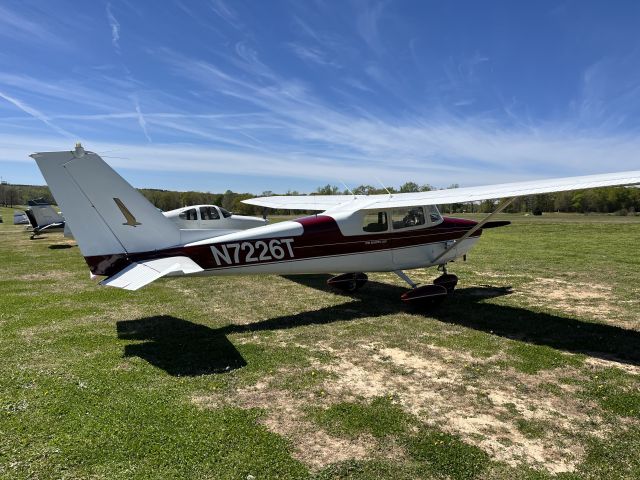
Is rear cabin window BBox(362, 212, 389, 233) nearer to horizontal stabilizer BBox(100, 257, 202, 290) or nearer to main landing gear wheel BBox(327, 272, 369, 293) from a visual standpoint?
main landing gear wheel BBox(327, 272, 369, 293)

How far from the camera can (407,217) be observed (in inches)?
358

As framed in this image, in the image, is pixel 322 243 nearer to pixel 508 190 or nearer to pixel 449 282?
pixel 449 282

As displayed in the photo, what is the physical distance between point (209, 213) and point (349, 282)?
7449 mm

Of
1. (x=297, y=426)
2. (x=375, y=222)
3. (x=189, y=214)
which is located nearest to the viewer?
(x=297, y=426)

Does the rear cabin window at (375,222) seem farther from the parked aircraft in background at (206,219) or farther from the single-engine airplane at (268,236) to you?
the parked aircraft in background at (206,219)

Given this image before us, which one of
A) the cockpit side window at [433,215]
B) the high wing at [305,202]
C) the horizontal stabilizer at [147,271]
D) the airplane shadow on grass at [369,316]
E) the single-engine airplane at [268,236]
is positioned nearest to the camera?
the airplane shadow on grass at [369,316]

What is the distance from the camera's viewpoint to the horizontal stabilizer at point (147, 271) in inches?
233

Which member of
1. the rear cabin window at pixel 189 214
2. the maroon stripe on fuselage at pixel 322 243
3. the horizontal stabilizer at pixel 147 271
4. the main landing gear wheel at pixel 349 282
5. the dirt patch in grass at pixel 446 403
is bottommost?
the dirt patch in grass at pixel 446 403

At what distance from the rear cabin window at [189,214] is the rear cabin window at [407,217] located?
8.69 metres

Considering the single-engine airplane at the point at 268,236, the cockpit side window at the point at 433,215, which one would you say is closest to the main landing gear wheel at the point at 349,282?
the single-engine airplane at the point at 268,236

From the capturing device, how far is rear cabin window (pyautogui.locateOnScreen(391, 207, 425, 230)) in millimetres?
8969

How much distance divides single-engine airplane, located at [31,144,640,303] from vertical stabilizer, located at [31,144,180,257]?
2 cm

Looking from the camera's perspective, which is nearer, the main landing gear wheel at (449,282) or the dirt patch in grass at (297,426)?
the dirt patch in grass at (297,426)

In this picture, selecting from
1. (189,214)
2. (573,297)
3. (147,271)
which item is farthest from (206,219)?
(573,297)
